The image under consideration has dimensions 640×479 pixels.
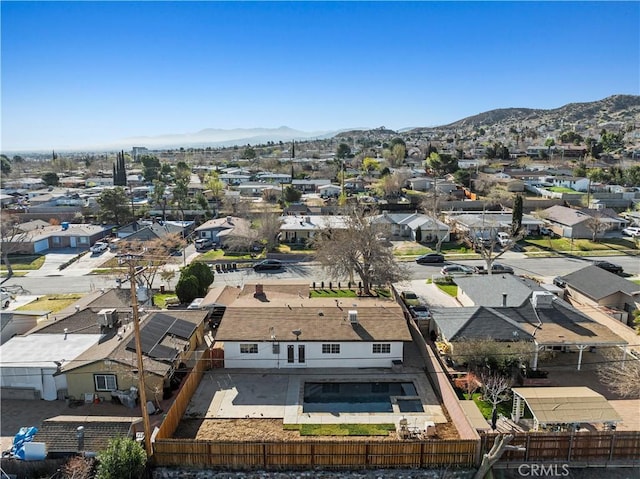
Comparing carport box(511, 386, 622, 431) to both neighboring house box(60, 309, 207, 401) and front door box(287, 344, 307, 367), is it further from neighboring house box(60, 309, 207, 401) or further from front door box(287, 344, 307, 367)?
neighboring house box(60, 309, 207, 401)

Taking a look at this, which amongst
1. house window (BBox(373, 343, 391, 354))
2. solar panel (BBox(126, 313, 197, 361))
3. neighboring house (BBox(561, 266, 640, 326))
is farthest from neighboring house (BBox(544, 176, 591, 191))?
solar panel (BBox(126, 313, 197, 361))

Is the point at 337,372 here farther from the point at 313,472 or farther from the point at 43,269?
the point at 43,269

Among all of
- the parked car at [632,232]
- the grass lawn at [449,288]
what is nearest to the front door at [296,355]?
the grass lawn at [449,288]

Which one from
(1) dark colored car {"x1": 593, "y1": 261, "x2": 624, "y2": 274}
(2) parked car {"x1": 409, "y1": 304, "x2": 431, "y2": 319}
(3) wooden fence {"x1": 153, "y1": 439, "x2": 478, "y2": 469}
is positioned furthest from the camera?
(1) dark colored car {"x1": 593, "y1": 261, "x2": 624, "y2": 274}

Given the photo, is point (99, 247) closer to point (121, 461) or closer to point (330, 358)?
point (330, 358)

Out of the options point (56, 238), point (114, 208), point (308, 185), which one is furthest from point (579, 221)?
point (56, 238)

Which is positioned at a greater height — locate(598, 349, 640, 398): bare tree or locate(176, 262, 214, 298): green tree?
locate(176, 262, 214, 298): green tree

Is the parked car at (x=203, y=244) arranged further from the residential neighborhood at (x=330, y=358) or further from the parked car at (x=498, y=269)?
the parked car at (x=498, y=269)

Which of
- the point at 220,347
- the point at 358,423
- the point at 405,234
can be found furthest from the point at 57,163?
the point at 358,423
